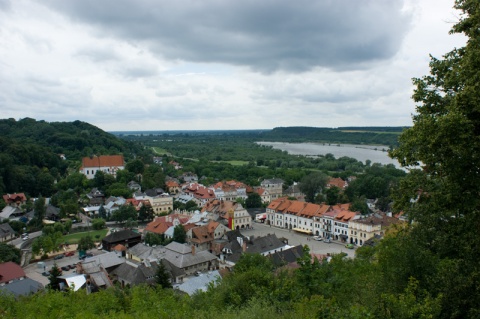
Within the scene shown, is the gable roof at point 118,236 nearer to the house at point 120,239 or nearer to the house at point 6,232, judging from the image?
the house at point 120,239

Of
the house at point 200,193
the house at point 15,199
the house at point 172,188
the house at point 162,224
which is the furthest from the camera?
the house at point 172,188

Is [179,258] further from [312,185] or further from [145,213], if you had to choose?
[312,185]

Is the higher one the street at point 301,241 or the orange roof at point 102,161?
the orange roof at point 102,161

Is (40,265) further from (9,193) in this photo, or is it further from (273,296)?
(9,193)

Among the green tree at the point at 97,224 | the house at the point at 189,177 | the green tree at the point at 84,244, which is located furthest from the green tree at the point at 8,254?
the house at the point at 189,177

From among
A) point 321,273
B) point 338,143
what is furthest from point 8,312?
point 338,143

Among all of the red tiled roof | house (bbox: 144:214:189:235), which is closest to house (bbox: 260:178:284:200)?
house (bbox: 144:214:189:235)

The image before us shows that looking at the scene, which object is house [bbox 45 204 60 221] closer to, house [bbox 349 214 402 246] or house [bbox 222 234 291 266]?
house [bbox 222 234 291 266]
